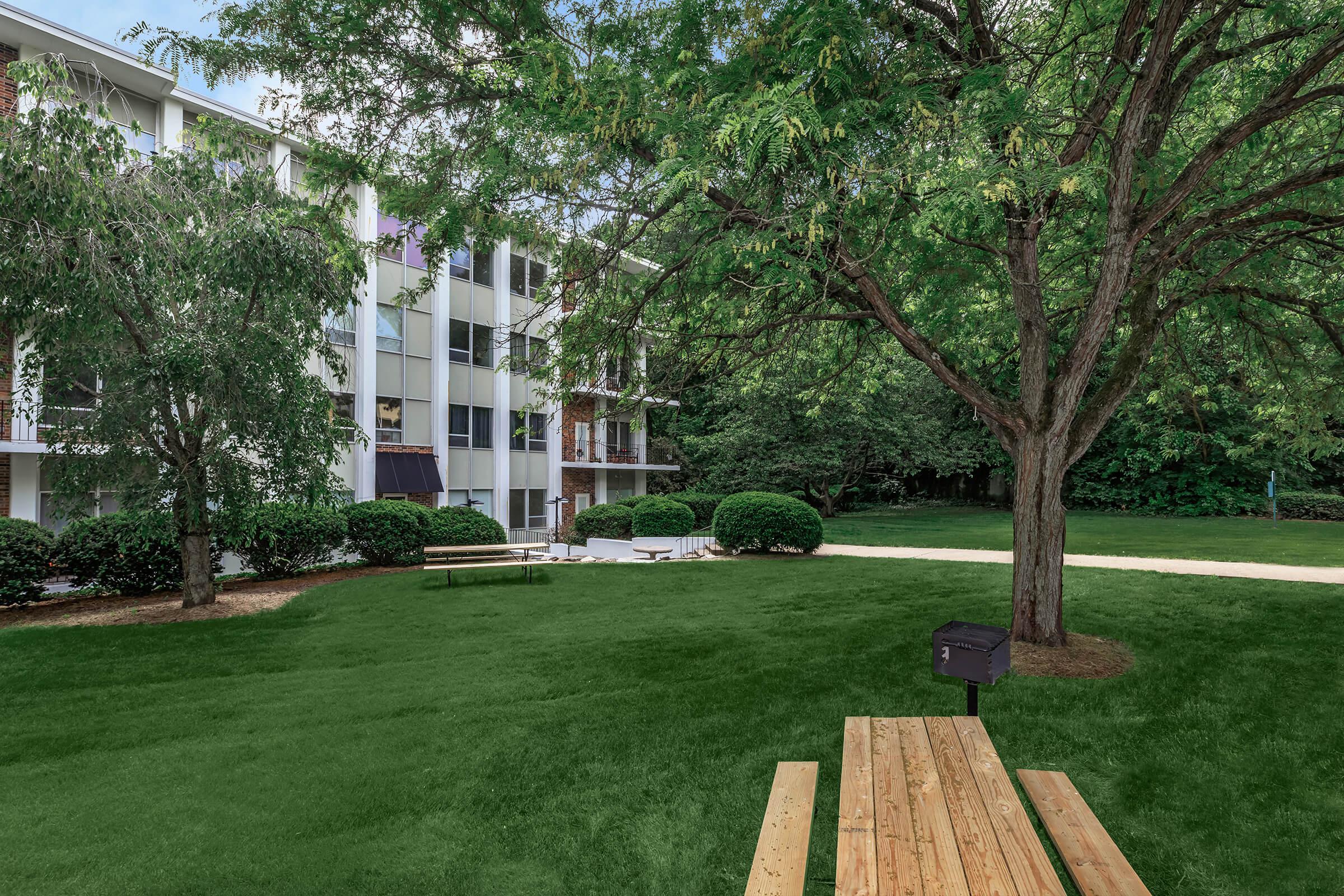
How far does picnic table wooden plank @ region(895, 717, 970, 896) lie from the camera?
95.0 inches

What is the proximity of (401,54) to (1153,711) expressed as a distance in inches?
396

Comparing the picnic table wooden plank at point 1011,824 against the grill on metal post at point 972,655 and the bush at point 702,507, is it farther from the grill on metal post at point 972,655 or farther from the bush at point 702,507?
the bush at point 702,507

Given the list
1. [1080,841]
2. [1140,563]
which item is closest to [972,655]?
[1080,841]

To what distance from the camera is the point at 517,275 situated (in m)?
27.1

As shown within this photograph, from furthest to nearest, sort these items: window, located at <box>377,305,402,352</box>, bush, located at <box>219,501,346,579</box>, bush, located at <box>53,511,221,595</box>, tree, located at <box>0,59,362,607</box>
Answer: window, located at <box>377,305,402,352</box> < bush, located at <box>219,501,346,579</box> < bush, located at <box>53,511,221,595</box> < tree, located at <box>0,59,362,607</box>

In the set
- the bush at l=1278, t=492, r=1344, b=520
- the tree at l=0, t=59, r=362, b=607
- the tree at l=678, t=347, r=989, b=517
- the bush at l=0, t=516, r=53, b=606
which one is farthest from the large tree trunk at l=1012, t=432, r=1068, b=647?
the bush at l=1278, t=492, r=1344, b=520

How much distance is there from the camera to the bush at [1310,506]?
3109 cm

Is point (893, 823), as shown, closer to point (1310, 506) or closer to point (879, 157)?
point (879, 157)

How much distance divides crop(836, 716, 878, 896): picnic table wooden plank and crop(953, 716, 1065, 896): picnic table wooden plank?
0.45m

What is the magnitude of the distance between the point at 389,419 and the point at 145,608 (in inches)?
440

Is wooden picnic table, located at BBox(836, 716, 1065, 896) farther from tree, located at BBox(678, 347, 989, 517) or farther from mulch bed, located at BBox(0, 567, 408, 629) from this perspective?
tree, located at BBox(678, 347, 989, 517)

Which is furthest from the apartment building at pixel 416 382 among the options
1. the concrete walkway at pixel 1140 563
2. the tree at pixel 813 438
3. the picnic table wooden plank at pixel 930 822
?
the picnic table wooden plank at pixel 930 822

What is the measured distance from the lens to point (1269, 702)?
22.2 feet

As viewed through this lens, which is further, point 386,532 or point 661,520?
A: point 661,520
